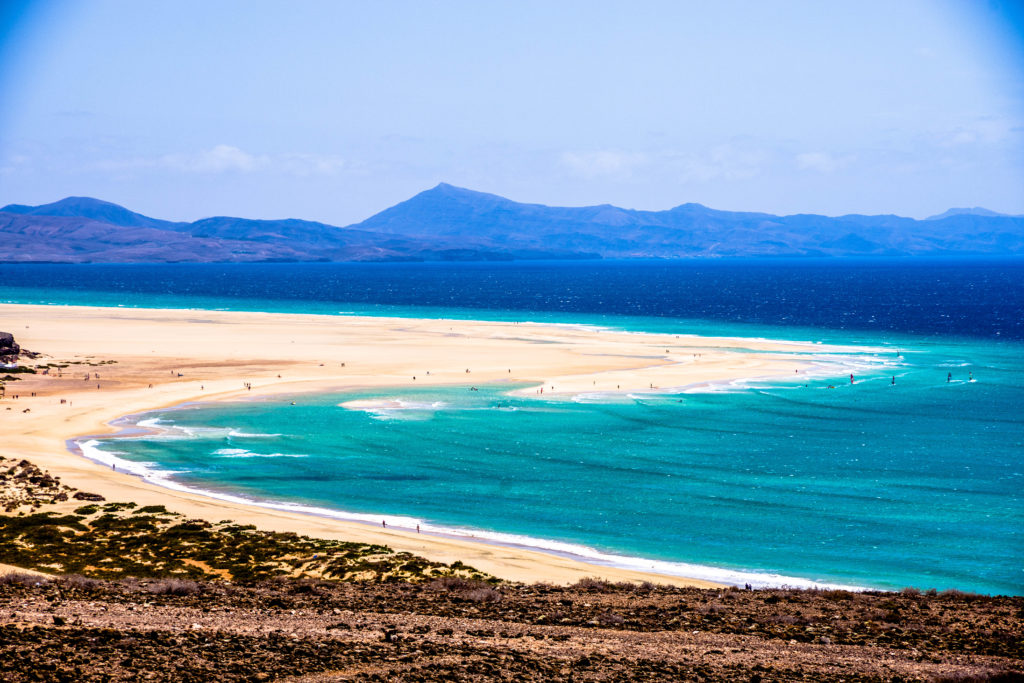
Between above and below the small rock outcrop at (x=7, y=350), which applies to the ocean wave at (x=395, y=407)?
below

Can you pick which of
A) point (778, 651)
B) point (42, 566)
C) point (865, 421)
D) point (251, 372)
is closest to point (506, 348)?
point (251, 372)

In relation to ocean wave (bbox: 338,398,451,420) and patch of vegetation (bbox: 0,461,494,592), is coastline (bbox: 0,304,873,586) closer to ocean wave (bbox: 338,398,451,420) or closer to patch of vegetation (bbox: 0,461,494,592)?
patch of vegetation (bbox: 0,461,494,592)

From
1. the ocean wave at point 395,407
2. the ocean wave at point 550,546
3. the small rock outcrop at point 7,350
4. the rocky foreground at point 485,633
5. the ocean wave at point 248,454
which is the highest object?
the small rock outcrop at point 7,350

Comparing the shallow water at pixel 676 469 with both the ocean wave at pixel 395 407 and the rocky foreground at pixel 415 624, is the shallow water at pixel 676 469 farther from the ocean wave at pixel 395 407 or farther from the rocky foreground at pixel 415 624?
the rocky foreground at pixel 415 624

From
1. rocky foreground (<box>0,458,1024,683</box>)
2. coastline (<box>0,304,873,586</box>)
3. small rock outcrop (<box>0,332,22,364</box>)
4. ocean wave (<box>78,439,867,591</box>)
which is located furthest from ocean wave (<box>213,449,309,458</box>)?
small rock outcrop (<box>0,332,22,364</box>)

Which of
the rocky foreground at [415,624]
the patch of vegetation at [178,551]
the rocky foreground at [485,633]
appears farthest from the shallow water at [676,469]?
the rocky foreground at [485,633]

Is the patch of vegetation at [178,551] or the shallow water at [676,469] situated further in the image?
the shallow water at [676,469]

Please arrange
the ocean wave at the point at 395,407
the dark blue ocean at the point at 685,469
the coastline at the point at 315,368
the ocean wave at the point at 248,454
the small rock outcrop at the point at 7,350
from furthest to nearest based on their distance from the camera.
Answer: the small rock outcrop at the point at 7,350 → the ocean wave at the point at 395,407 → the ocean wave at the point at 248,454 → the coastline at the point at 315,368 → the dark blue ocean at the point at 685,469

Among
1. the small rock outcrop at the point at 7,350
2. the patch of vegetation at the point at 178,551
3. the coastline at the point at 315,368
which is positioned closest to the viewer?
the patch of vegetation at the point at 178,551
